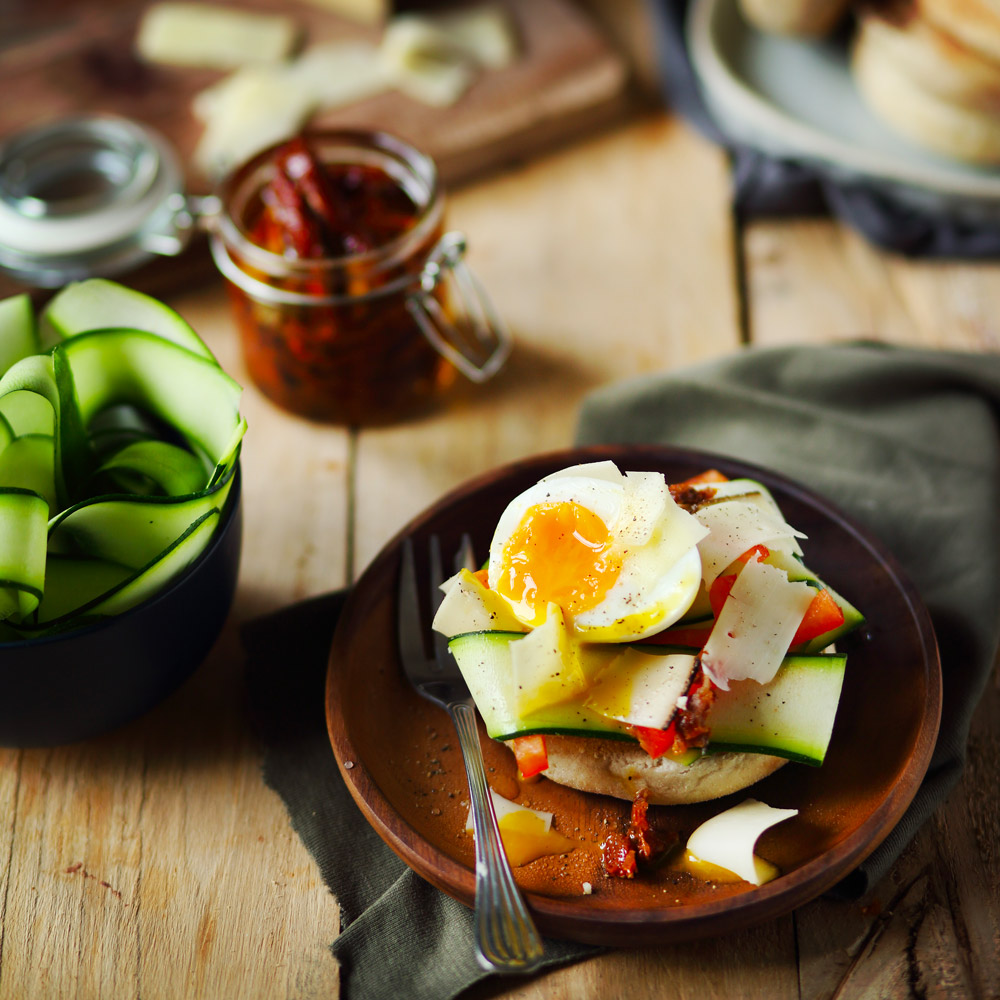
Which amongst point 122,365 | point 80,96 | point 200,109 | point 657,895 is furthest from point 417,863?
point 80,96

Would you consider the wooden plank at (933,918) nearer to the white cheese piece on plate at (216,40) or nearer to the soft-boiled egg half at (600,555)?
the soft-boiled egg half at (600,555)

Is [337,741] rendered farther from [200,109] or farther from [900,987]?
[200,109]

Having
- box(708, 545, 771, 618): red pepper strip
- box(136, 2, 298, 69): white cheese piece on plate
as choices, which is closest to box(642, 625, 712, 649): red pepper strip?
box(708, 545, 771, 618): red pepper strip

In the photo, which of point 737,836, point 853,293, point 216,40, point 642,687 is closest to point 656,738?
point 642,687

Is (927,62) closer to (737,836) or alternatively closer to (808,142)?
(808,142)

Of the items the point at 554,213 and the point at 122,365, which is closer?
the point at 122,365

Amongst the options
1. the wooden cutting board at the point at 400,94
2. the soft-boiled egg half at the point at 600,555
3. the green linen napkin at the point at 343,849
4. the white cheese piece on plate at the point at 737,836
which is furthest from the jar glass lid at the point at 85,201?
the white cheese piece on plate at the point at 737,836
